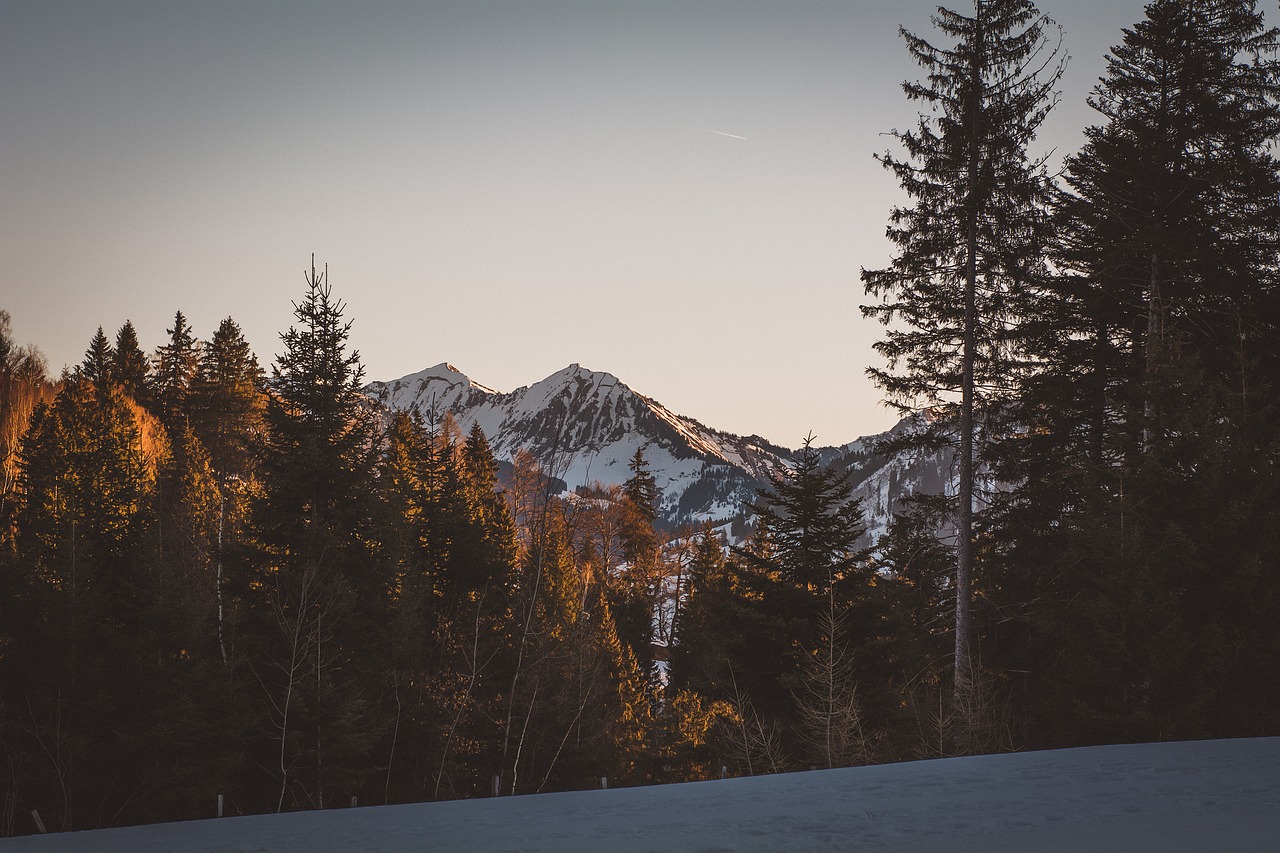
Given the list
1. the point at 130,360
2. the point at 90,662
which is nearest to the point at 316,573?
the point at 90,662

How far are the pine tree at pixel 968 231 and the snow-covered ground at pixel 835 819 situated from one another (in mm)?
12901

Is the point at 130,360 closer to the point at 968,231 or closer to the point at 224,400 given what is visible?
the point at 224,400

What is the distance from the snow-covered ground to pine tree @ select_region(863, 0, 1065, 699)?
12901 mm

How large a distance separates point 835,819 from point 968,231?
15914mm

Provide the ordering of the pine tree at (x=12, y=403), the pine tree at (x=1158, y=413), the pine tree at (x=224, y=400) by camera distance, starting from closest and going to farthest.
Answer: the pine tree at (x=1158, y=413), the pine tree at (x=12, y=403), the pine tree at (x=224, y=400)

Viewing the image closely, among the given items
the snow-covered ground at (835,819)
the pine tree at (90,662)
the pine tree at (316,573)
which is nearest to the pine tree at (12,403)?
the pine tree at (90,662)

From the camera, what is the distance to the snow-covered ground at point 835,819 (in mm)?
3699

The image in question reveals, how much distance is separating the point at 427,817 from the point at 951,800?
2.68m

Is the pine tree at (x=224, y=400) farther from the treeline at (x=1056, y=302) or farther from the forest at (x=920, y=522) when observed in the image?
the treeline at (x=1056, y=302)

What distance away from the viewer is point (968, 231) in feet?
57.8

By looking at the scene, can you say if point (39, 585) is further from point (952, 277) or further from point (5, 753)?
point (952, 277)

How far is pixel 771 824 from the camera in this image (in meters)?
4.02

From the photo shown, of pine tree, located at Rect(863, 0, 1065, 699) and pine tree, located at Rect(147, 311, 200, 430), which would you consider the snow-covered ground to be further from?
pine tree, located at Rect(147, 311, 200, 430)

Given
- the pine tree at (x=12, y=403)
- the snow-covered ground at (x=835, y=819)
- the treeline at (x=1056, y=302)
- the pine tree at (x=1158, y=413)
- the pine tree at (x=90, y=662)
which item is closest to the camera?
the snow-covered ground at (x=835, y=819)
